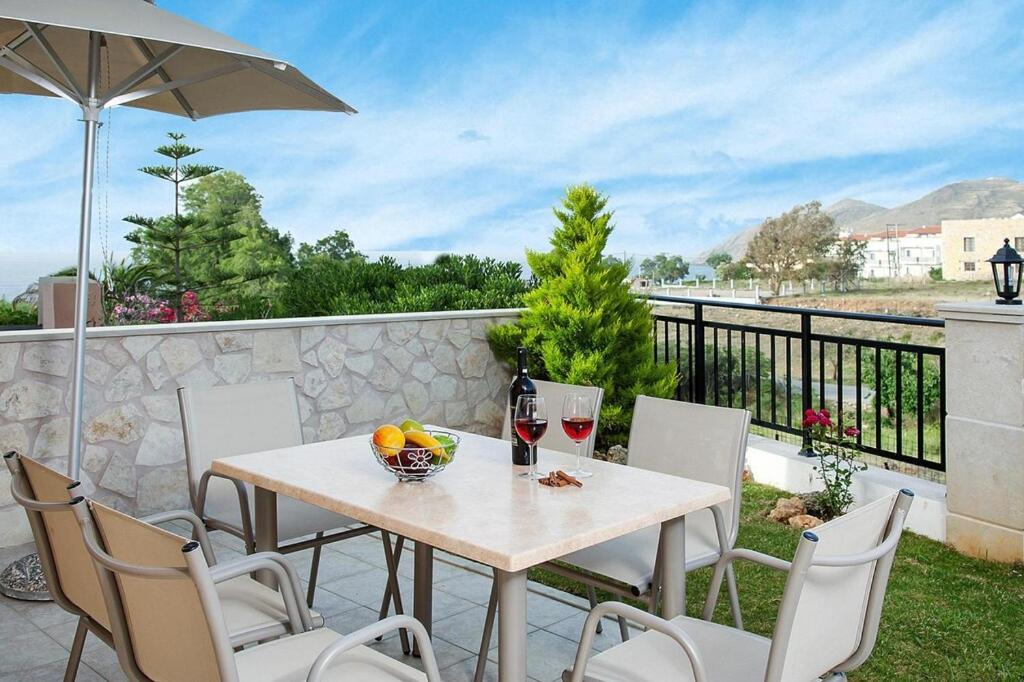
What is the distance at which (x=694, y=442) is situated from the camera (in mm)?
2658

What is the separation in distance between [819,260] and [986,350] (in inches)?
580

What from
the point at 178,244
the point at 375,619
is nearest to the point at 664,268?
the point at 178,244

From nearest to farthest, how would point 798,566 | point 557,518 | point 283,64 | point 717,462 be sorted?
point 798,566 → point 557,518 → point 717,462 → point 283,64

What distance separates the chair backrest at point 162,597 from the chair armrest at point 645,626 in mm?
622

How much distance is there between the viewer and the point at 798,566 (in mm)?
1445

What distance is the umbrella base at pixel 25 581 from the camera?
3.42m

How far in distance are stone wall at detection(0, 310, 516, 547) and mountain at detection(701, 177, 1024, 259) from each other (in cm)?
1505

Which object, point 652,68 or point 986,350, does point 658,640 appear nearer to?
A: point 986,350

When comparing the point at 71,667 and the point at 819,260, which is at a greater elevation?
the point at 819,260

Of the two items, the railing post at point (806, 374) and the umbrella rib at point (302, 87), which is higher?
the umbrella rib at point (302, 87)

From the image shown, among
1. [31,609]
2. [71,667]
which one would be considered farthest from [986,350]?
[31,609]

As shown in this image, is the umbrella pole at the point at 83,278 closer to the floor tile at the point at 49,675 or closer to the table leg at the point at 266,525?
the floor tile at the point at 49,675

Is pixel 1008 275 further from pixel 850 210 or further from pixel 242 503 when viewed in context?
pixel 850 210

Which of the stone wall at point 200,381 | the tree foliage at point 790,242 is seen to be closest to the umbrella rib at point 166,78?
the stone wall at point 200,381
